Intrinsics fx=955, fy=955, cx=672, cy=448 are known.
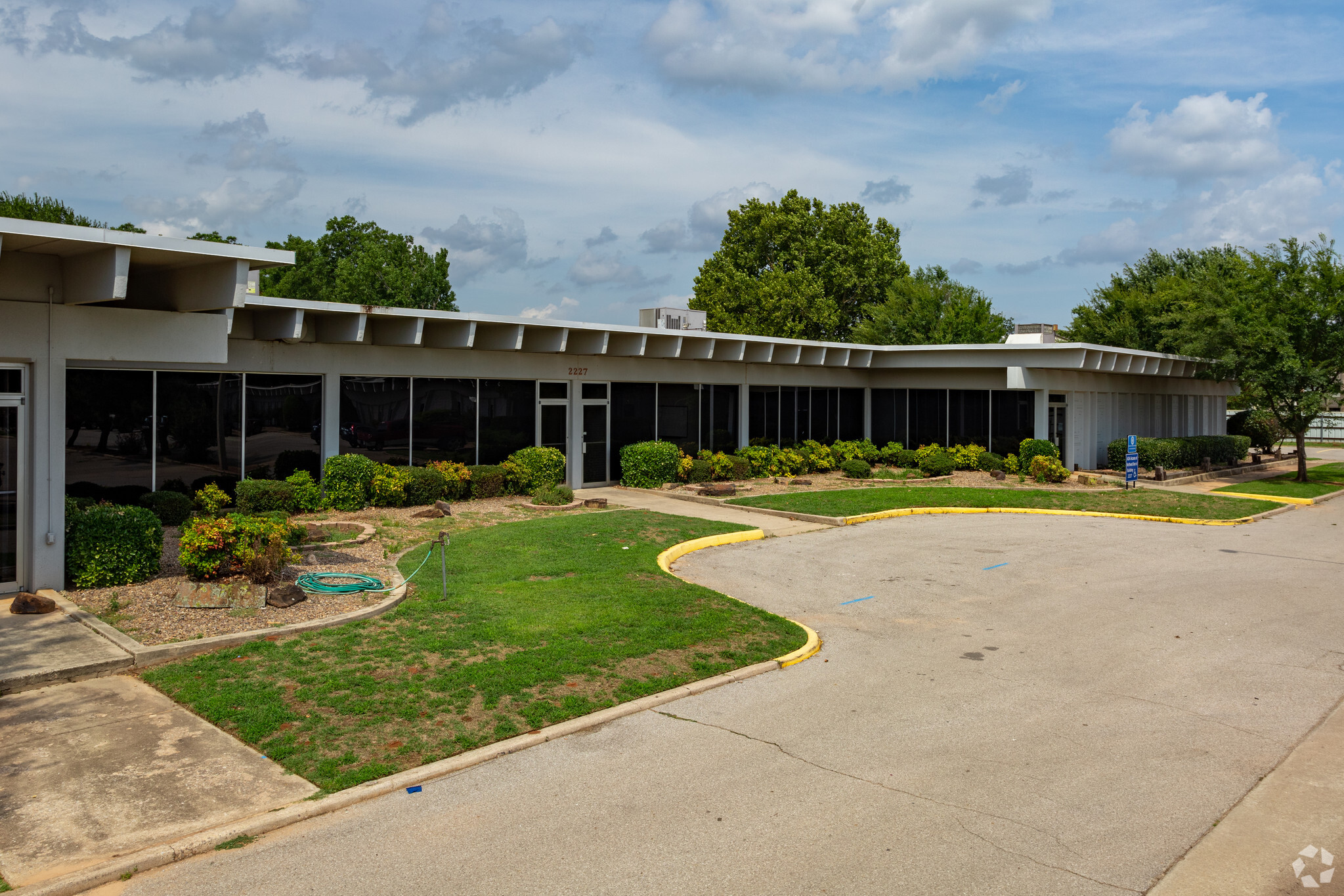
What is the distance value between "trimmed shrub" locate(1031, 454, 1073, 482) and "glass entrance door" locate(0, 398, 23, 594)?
24592 millimetres

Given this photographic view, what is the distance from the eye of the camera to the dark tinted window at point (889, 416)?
107ft

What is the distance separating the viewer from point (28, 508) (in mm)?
11211

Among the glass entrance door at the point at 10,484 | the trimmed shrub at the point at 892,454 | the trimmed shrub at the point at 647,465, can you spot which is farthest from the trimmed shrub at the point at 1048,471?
the glass entrance door at the point at 10,484

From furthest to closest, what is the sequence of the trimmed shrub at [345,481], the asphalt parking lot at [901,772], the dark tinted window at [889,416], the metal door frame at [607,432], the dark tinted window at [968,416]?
the dark tinted window at [889,416] < the dark tinted window at [968,416] < the metal door frame at [607,432] < the trimmed shrub at [345,481] < the asphalt parking lot at [901,772]

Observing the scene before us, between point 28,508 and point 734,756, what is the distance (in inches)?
358

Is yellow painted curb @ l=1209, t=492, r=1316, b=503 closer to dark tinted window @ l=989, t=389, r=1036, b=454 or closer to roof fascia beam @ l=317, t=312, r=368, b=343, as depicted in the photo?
dark tinted window @ l=989, t=389, r=1036, b=454

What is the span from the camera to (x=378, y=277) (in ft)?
181

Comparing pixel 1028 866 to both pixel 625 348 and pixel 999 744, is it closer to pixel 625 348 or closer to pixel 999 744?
pixel 999 744

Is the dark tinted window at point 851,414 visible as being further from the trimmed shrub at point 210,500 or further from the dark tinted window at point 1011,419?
the trimmed shrub at point 210,500

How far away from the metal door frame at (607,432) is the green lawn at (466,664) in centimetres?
1090

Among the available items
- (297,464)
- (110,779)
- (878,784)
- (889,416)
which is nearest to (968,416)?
(889,416)

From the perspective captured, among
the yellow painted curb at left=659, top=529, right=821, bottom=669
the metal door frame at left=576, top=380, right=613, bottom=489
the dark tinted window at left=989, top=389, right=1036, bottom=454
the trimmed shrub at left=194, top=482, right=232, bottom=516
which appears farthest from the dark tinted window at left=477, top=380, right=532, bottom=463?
the dark tinted window at left=989, top=389, right=1036, bottom=454

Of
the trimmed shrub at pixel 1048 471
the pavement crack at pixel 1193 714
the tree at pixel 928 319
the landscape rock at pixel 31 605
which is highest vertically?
the tree at pixel 928 319

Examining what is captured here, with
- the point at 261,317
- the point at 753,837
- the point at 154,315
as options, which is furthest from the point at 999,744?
the point at 261,317
